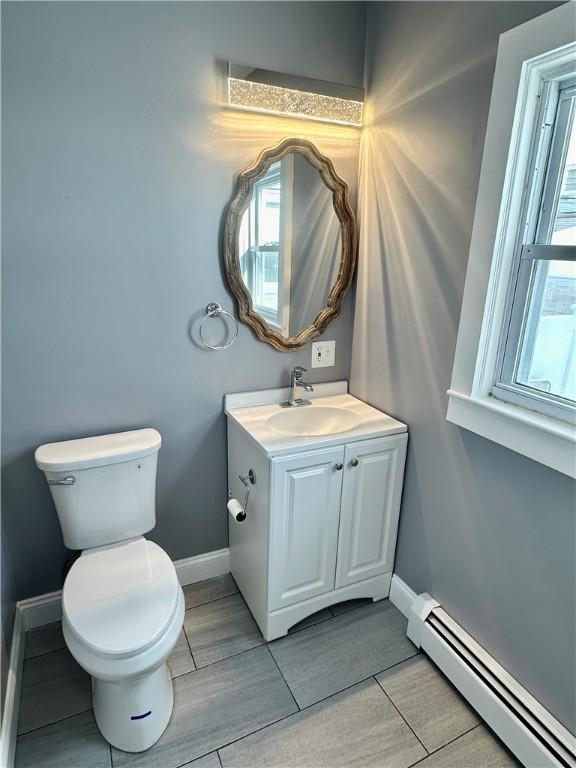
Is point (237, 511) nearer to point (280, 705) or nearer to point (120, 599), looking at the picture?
point (120, 599)

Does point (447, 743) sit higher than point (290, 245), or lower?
lower

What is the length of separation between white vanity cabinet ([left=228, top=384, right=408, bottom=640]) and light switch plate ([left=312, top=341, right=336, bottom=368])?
455mm

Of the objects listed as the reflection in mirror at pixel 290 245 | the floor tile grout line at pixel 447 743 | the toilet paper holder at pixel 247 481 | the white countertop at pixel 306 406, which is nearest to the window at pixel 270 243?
the reflection in mirror at pixel 290 245

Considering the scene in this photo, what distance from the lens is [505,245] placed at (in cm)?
134

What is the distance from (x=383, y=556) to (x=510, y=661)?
586 mm

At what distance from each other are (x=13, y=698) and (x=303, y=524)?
3.56 ft

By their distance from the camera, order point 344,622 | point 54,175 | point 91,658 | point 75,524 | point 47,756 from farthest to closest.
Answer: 1. point 344,622
2. point 75,524
3. point 54,175
4. point 47,756
5. point 91,658

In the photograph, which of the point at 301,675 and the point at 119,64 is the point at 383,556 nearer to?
the point at 301,675

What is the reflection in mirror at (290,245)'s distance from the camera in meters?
1.80

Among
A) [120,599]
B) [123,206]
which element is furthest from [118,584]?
[123,206]

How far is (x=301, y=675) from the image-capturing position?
1663mm

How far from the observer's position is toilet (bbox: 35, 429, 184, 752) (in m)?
1.28

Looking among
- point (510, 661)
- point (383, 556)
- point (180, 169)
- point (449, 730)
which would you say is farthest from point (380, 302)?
point (449, 730)

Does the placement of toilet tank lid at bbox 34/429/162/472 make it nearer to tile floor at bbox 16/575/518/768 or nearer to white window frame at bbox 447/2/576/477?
tile floor at bbox 16/575/518/768
